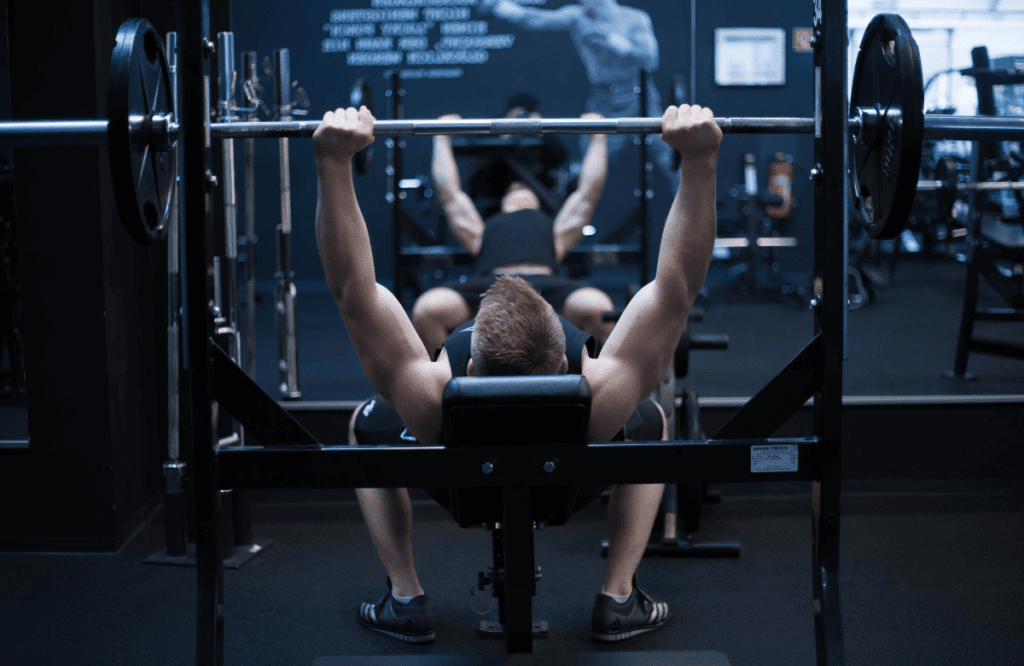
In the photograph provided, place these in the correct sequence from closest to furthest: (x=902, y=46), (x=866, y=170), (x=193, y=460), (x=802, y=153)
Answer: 1. (x=902, y=46)
2. (x=193, y=460)
3. (x=866, y=170)
4. (x=802, y=153)

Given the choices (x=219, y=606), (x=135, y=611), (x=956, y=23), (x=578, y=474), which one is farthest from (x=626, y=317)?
(x=956, y=23)

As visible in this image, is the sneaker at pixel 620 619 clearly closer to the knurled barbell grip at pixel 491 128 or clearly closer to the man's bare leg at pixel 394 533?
the man's bare leg at pixel 394 533

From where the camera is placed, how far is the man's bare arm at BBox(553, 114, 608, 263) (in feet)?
11.9

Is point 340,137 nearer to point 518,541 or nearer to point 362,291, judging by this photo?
point 362,291

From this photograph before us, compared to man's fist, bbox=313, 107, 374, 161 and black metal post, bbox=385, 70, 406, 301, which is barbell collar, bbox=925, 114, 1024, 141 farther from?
black metal post, bbox=385, 70, 406, 301

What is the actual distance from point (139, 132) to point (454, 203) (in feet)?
7.41

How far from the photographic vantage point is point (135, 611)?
7.43 feet

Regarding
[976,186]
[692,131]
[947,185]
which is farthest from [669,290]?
[976,186]

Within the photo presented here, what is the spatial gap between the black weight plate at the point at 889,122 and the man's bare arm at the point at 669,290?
0.91 ft

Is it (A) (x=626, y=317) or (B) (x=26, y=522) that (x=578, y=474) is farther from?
(B) (x=26, y=522)

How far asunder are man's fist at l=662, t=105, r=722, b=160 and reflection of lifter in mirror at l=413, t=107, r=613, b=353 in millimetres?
1518

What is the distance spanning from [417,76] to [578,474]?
3.32 meters

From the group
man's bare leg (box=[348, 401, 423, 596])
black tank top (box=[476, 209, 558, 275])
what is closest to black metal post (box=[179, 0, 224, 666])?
man's bare leg (box=[348, 401, 423, 596])

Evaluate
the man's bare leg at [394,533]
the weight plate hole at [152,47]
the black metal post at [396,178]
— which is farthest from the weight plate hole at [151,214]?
the black metal post at [396,178]
